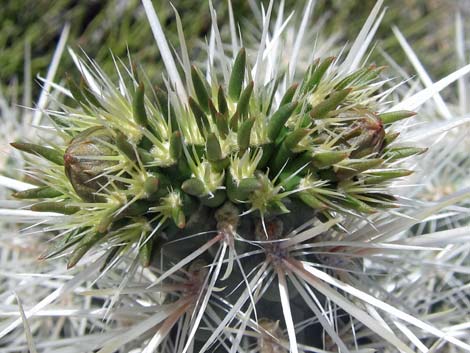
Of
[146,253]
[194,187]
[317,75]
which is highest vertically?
[317,75]

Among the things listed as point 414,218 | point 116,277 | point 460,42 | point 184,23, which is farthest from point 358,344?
point 184,23

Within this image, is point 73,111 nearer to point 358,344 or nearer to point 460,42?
point 358,344

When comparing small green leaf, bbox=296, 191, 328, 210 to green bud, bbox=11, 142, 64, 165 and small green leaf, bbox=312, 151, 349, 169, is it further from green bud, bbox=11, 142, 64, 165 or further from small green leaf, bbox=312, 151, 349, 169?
green bud, bbox=11, 142, 64, 165

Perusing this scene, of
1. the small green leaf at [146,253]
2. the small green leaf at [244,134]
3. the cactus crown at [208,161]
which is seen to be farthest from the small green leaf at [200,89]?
the small green leaf at [146,253]

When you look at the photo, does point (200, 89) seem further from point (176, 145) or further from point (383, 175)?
point (383, 175)

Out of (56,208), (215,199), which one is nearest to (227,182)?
(215,199)

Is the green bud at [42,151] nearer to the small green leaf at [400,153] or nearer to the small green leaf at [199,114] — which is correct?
the small green leaf at [199,114]

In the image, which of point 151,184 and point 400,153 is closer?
point 151,184

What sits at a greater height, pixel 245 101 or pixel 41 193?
pixel 245 101

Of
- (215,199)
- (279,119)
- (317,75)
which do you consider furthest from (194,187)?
(317,75)
